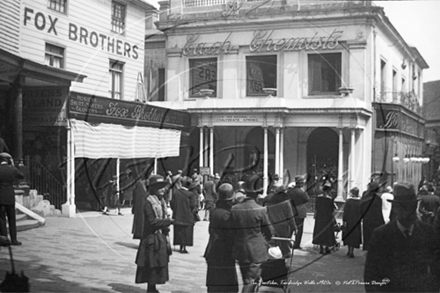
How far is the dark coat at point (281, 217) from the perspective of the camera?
219cm

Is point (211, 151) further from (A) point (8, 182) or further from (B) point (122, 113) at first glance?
(A) point (8, 182)

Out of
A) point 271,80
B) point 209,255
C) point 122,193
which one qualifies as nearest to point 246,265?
point 209,255

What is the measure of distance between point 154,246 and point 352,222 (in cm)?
121

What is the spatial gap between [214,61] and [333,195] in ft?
2.67

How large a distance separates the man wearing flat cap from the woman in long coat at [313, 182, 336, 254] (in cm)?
24

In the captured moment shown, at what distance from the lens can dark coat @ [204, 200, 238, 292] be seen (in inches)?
99.2

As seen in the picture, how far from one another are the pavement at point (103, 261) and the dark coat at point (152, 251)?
6 centimetres

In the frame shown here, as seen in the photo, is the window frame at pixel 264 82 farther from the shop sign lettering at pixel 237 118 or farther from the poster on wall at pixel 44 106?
the poster on wall at pixel 44 106

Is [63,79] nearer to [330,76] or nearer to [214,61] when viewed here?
[214,61]

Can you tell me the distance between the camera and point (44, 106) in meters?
2.23

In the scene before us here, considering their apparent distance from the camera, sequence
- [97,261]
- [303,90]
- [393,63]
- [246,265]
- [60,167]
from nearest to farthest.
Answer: [303,90]
[393,63]
[60,167]
[246,265]
[97,261]

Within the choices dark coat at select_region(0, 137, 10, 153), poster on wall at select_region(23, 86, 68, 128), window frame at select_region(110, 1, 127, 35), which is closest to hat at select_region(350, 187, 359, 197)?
poster on wall at select_region(23, 86, 68, 128)

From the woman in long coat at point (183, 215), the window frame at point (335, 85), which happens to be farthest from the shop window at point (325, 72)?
the woman in long coat at point (183, 215)

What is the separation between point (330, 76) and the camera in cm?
187
